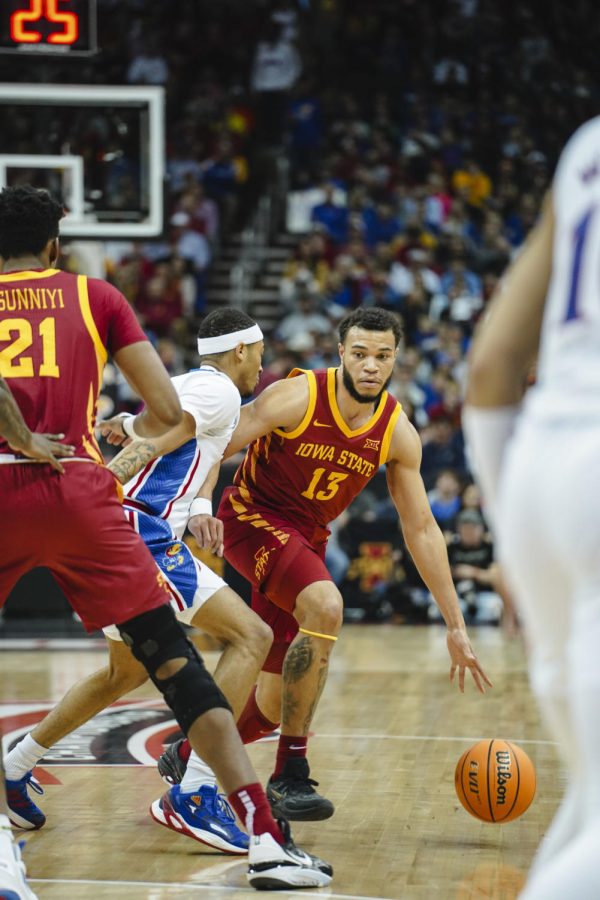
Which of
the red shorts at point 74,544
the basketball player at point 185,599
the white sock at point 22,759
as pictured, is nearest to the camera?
the red shorts at point 74,544

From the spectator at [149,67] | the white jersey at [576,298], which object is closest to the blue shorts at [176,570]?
the white jersey at [576,298]

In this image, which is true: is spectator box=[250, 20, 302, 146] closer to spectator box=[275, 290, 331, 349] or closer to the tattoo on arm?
spectator box=[275, 290, 331, 349]

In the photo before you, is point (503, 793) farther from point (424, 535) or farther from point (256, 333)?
point (256, 333)

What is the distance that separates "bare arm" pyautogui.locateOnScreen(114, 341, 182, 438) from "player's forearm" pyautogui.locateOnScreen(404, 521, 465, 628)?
1.82 metres

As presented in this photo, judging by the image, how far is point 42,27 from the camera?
904 centimetres

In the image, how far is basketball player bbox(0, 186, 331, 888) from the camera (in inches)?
157

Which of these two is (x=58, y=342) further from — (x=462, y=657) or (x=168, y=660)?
(x=462, y=657)

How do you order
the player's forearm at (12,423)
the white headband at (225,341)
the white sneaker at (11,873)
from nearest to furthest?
1. the white sneaker at (11,873)
2. the player's forearm at (12,423)
3. the white headband at (225,341)

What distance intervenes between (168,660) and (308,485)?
1.99m

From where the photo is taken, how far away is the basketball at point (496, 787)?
500cm

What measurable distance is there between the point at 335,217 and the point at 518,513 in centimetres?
1618

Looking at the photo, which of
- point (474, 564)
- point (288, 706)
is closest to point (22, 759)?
point (288, 706)

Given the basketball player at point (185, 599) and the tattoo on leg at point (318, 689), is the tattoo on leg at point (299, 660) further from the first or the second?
the basketball player at point (185, 599)

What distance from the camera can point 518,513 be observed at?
2473mm
